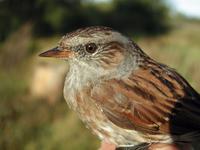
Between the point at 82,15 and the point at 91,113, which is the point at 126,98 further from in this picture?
the point at 82,15

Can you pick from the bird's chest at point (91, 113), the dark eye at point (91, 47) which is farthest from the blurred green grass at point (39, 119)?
the dark eye at point (91, 47)

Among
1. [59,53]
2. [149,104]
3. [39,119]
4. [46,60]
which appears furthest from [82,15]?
[149,104]

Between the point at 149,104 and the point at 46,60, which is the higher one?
the point at 149,104

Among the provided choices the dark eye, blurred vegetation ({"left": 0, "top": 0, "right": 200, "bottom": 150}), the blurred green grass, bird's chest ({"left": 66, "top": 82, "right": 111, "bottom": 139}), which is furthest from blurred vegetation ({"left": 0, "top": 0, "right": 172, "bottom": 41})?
bird's chest ({"left": 66, "top": 82, "right": 111, "bottom": 139})

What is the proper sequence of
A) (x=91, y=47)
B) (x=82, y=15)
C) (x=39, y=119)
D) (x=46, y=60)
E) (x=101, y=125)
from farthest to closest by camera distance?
(x=82, y=15) < (x=46, y=60) < (x=39, y=119) < (x=91, y=47) < (x=101, y=125)

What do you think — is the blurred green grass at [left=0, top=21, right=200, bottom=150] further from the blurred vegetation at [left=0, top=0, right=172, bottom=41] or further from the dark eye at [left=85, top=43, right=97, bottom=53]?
the blurred vegetation at [left=0, top=0, right=172, bottom=41]

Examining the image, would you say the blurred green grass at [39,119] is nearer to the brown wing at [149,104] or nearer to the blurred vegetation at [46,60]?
the blurred vegetation at [46,60]
